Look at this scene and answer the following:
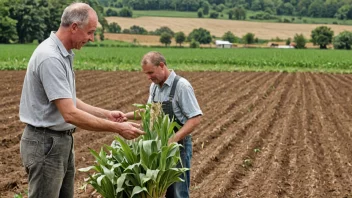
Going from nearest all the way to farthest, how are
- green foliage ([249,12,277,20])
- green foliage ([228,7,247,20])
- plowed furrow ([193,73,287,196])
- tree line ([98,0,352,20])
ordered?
plowed furrow ([193,73,287,196]) → green foliage ([228,7,247,20]) → green foliage ([249,12,277,20]) → tree line ([98,0,352,20])

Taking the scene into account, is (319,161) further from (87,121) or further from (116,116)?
(87,121)

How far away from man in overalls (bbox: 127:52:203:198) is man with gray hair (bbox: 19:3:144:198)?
111 centimetres

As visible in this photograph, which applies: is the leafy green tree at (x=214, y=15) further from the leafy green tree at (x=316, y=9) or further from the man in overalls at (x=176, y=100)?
the man in overalls at (x=176, y=100)

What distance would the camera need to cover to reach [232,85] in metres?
26.4

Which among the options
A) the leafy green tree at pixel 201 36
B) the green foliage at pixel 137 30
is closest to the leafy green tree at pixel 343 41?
the leafy green tree at pixel 201 36

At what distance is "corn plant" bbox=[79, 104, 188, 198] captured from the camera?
5398 millimetres

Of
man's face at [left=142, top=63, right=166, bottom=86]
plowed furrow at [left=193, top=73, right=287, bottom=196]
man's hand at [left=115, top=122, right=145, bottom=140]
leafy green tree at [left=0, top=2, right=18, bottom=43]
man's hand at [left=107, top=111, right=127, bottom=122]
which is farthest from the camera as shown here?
leafy green tree at [left=0, top=2, right=18, bottom=43]

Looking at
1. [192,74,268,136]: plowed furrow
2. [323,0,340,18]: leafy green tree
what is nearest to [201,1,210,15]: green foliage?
[323,0,340,18]: leafy green tree

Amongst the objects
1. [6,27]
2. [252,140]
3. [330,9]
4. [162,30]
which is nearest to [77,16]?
[252,140]

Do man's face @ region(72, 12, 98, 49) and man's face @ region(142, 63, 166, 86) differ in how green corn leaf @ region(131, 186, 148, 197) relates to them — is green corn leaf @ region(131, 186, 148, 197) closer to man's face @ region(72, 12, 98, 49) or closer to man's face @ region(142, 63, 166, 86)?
man's face @ region(142, 63, 166, 86)

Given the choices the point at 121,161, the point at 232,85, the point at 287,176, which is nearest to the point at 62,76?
the point at 121,161

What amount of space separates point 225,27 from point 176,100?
110 meters

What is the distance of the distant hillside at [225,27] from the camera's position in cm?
10862

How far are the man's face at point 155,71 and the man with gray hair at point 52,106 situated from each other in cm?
106
